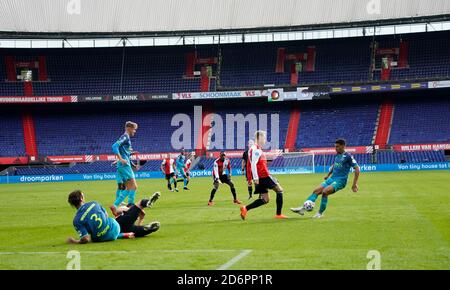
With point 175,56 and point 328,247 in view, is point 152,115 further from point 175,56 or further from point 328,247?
point 328,247

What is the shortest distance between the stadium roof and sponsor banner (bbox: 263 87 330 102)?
6332 millimetres

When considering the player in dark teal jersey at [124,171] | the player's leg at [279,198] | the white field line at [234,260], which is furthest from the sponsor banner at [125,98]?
the white field line at [234,260]

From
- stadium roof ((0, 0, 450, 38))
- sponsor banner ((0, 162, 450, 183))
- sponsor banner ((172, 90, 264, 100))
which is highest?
stadium roof ((0, 0, 450, 38))

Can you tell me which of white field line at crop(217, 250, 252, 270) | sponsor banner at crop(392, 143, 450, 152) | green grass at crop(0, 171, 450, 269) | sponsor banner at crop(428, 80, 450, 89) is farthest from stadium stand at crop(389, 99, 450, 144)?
white field line at crop(217, 250, 252, 270)

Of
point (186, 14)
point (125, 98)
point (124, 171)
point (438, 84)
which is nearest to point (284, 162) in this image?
point (438, 84)

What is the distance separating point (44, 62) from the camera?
2569 inches

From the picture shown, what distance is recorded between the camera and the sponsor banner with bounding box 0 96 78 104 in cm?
6016

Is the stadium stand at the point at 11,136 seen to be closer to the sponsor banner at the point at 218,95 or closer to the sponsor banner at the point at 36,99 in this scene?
the sponsor banner at the point at 36,99

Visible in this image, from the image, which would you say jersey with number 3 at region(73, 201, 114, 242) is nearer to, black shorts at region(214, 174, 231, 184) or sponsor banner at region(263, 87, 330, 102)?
black shorts at region(214, 174, 231, 184)

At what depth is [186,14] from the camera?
208 ft

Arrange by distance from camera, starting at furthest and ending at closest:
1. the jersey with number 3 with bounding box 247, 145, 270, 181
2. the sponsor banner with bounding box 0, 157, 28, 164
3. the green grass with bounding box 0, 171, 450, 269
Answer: the sponsor banner with bounding box 0, 157, 28, 164, the jersey with number 3 with bounding box 247, 145, 270, 181, the green grass with bounding box 0, 171, 450, 269

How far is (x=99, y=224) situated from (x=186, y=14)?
2110 inches

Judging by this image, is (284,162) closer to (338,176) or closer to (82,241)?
(338,176)
